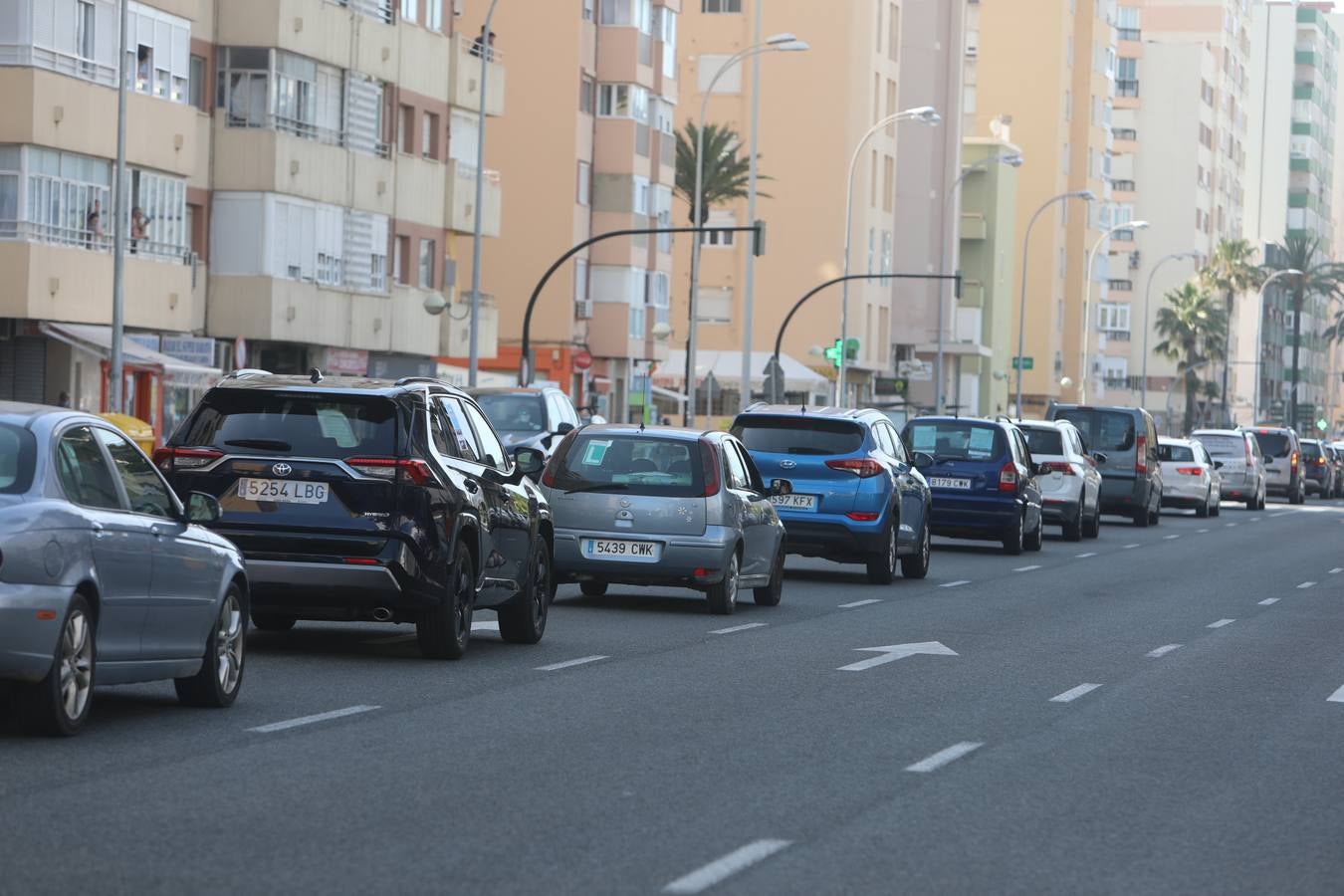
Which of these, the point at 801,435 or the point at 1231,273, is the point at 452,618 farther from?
the point at 1231,273

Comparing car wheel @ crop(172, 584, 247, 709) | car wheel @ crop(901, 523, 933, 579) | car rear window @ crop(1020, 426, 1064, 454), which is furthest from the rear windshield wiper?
car rear window @ crop(1020, 426, 1064, 454)

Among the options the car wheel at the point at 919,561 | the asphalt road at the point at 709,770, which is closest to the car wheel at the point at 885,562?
the car wheel at the point at 919,561

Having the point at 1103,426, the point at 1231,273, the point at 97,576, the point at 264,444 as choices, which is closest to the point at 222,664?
the point at 97,576

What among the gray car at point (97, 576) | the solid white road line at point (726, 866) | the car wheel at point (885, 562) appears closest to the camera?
the solid white road line at point (726, 866)

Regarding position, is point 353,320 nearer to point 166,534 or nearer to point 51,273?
point 51,273

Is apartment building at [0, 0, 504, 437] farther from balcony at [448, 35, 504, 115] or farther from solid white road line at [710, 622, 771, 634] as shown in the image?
solid white road line at [710, 622, 771, 634]

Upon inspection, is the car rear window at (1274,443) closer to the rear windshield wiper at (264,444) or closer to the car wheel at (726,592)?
the car wheel at (726,592)

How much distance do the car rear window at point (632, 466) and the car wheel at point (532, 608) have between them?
317 centimetres

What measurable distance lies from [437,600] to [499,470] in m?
1.72

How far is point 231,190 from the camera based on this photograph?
51.6 m

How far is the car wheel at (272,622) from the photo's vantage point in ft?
52.1

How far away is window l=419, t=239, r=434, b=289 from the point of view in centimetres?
6094

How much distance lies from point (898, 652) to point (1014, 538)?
16.3 meters

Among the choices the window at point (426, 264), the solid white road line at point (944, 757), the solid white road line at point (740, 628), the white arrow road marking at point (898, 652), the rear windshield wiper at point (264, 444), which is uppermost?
the window at point (426, 264)
